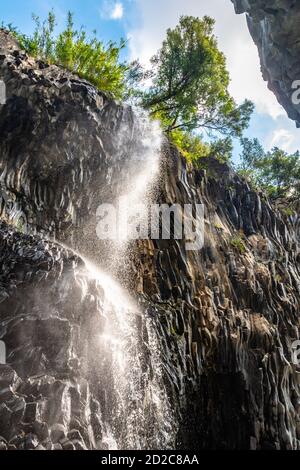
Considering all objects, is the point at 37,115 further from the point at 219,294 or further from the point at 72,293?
the point at 219,294

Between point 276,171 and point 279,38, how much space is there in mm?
8792

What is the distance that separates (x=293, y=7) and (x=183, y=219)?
10.6m

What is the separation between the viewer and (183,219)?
12.0 m

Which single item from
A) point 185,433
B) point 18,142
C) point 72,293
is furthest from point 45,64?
point 185,433

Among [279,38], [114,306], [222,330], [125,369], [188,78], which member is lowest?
[125,369]

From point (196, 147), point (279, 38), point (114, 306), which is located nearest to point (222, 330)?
point (114, 306)

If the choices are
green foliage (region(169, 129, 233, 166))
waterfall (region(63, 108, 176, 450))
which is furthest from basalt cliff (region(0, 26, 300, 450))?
green foliage (region(169, 129, 233, 166))

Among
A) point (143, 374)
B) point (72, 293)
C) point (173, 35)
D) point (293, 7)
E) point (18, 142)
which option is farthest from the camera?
point (173, 35)

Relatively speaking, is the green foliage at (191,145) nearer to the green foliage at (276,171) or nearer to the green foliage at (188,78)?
the green foliage at (188,78)

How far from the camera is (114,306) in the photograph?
791cm

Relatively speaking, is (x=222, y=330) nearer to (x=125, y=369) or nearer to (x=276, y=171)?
(x=125, y=369)

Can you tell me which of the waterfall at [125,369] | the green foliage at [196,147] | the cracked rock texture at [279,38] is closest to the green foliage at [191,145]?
the green foliage at [196,147]

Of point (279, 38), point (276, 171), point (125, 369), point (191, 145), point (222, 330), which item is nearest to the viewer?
point (125, 369)

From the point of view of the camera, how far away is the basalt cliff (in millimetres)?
5793
